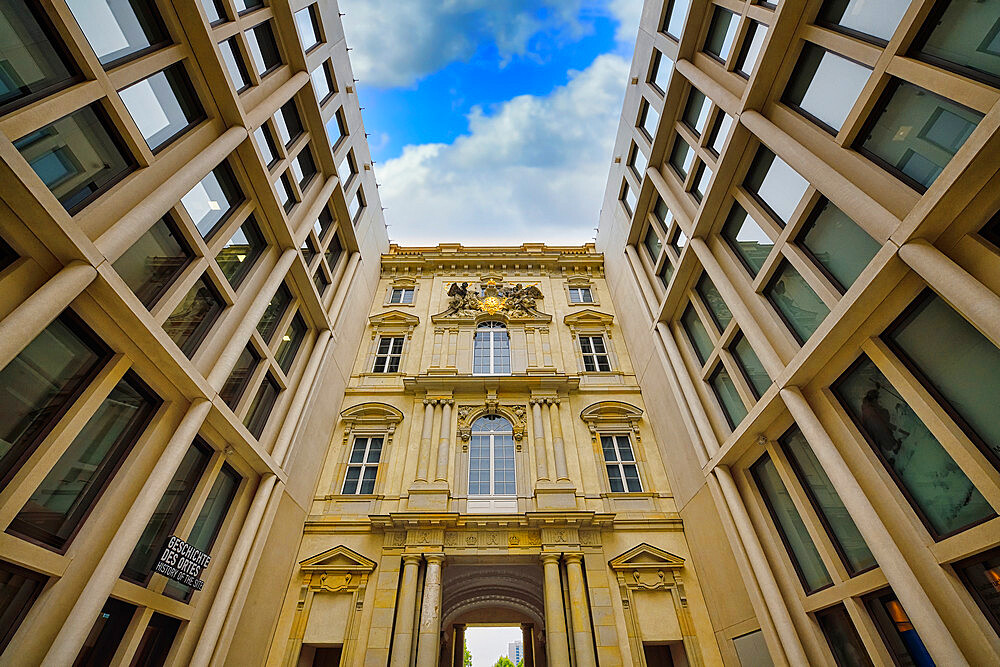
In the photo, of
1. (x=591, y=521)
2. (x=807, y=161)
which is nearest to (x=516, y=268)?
(x=591, y=521)

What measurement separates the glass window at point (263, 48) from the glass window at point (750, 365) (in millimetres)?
14786

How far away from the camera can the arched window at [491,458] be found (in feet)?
47.9

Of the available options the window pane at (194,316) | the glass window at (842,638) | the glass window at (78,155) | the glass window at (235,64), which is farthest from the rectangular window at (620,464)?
the glass window at (235,64)

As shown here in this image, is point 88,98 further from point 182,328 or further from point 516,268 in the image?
point 516,268

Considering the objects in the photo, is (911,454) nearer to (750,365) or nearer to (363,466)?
(750,365)

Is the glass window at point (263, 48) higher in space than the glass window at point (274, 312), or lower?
higher

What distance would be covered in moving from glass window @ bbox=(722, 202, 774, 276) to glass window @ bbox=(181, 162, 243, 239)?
13326 millimetres

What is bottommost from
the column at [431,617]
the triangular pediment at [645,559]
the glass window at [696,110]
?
the column at [431,617]

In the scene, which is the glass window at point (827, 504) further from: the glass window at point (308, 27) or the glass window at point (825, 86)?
the glass window at point (308, 27)

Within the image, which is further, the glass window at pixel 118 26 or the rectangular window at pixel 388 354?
the rectangular window at pixel 388 354

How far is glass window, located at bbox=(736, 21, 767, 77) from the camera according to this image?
1018 centimetres

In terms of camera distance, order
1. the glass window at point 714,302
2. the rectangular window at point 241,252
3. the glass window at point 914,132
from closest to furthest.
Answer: the glass window at point 914,132
the rectangular window at point 241,252
the glass window at point 714,302

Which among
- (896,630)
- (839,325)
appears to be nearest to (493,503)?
(896,630)

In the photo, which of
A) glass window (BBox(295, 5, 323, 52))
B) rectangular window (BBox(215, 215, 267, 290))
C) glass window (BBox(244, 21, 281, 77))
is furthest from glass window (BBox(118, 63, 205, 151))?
glass window (BBox(295, 5, 323, 52))
